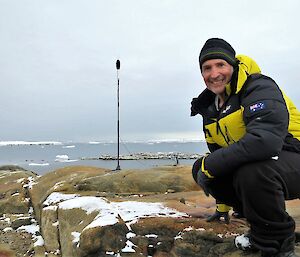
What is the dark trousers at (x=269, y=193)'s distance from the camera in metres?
3.20

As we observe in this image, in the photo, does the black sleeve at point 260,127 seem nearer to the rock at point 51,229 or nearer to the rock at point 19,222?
the rock at point 51,229

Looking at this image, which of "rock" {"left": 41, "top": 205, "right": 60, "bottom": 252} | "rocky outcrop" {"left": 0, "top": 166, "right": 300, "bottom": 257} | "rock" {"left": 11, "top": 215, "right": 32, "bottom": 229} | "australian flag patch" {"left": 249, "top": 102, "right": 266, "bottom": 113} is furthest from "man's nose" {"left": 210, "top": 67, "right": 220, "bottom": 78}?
"rock" {"left": 11, "top": 215, "right": 32, "bottom": 229}

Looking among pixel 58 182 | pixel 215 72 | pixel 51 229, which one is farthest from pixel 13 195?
pixel 215 72

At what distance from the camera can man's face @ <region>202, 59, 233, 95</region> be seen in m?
3.74

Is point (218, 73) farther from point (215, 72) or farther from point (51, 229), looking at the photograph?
point (51, 229)

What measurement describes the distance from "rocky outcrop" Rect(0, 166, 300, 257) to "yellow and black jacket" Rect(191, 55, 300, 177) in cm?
131

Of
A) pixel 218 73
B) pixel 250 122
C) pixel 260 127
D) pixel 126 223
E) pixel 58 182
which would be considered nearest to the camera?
pixel 260 127

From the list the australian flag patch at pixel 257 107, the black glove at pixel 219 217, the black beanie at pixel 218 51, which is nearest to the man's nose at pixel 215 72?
the black beanie at pixel 218 51

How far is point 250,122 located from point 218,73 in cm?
79

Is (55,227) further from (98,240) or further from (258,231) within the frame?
(258,231)

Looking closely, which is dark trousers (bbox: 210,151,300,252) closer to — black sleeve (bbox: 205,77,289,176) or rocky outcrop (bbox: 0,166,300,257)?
black sleeve (bbox: 205,77,289,176)

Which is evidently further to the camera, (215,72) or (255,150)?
(215,72)

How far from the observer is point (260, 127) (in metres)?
3.12

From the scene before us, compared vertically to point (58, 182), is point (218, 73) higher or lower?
higher
